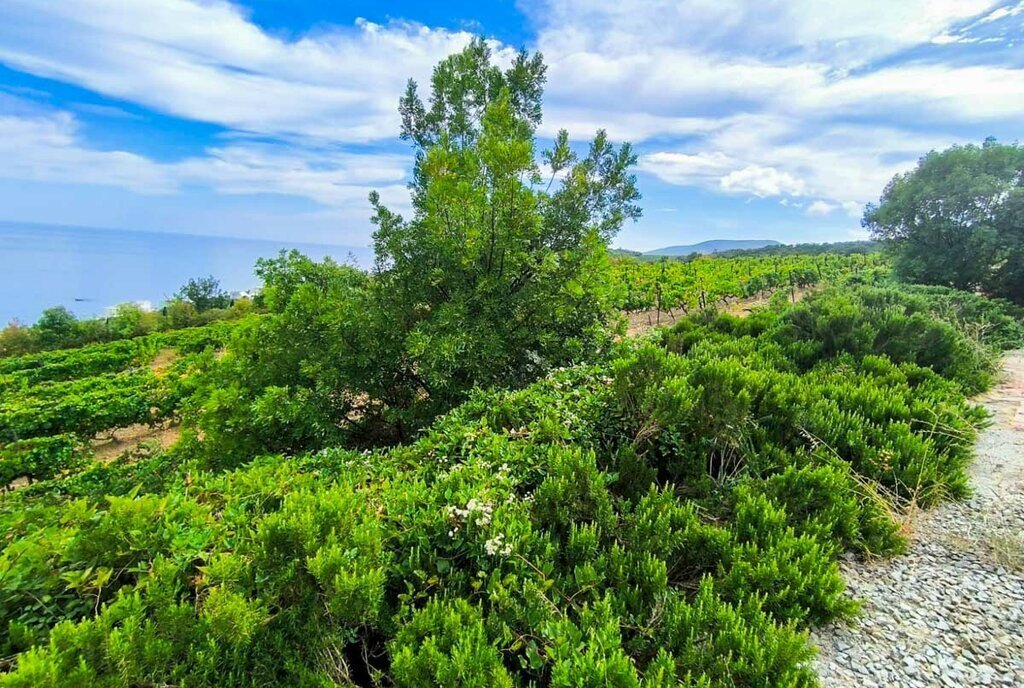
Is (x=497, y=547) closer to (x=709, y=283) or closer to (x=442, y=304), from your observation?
(x=442, y=304)

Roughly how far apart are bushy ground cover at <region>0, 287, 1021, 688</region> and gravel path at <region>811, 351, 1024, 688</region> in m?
0.18

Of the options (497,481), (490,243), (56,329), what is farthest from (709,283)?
(56,329)

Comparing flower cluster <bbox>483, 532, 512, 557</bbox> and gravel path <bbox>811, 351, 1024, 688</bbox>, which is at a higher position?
flower cluster <bbox>483, 532, 512, 557</bbox>

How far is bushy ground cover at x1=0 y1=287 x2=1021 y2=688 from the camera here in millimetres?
1892

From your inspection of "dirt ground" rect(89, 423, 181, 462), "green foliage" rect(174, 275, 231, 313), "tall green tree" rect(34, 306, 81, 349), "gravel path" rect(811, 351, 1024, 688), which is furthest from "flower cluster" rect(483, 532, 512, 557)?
"green foliage" rect(174, 275, 231, 313)

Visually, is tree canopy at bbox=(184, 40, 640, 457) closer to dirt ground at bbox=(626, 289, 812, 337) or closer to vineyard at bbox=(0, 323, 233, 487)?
vineyard at bbox=(0, 323, 233, 487)

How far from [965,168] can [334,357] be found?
79.6ft

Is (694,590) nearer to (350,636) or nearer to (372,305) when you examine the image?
(350,636)

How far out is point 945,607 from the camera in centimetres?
296

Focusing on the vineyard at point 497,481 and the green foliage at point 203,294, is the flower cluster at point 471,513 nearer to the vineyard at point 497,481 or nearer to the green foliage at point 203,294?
the vineyard at point 497,481

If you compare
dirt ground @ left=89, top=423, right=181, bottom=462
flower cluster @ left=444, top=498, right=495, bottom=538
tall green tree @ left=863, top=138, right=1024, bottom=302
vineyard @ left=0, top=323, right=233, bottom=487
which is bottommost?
dirt ground @ left=89, top=423, right=181, bottom=462

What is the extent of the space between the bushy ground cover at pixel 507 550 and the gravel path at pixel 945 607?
0.18 metres

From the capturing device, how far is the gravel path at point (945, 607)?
8.18 feet

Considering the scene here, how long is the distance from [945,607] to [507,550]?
2.92m
